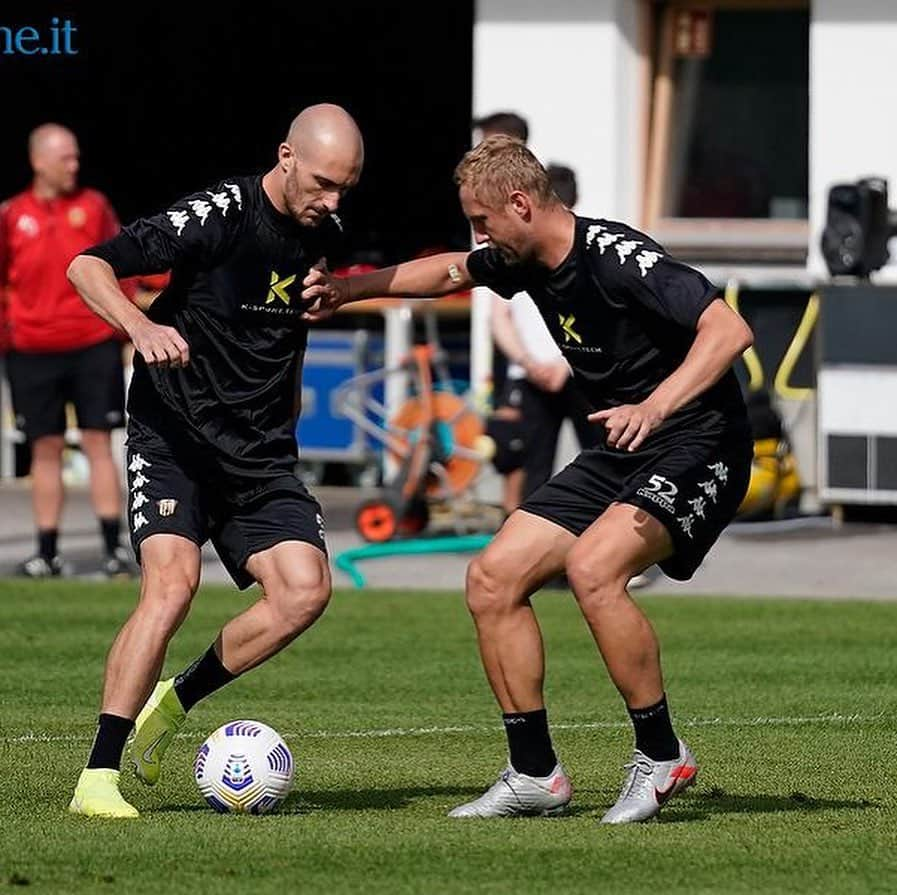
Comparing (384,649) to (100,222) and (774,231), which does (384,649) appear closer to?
(100,222)

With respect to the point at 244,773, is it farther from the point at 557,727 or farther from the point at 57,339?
the point at 57,339

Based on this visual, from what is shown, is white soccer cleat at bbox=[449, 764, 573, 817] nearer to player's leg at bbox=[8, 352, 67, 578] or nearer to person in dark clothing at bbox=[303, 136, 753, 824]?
person in dark clothing at bbox=[303, 136, 753, 824]

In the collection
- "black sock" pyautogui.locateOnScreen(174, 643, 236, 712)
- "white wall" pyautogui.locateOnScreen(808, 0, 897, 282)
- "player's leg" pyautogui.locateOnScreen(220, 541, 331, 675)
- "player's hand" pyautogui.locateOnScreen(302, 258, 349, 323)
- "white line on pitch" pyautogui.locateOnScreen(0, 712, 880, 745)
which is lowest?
"white line on pitch" pyautogui.locateOnScreen(0, 712, 880, 745)

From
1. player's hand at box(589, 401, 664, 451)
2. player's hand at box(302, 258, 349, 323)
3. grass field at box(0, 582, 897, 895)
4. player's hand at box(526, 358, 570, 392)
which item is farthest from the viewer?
player's hand at box(526, 358, 570, 392)

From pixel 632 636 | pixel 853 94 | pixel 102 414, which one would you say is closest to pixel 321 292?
pixel 632 636

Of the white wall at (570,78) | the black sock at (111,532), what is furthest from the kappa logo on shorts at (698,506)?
the white wall at (570,78)

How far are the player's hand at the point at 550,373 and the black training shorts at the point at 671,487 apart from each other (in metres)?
5.47

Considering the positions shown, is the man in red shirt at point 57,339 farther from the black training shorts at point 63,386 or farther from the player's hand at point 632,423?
the player's hand at point 632,423

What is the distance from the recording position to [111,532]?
14.4 meters

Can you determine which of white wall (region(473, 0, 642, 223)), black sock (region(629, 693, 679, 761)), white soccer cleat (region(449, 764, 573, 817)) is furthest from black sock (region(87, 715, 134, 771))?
white wall (region(473, 0, 642, 223))

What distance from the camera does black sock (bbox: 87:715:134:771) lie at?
7.49 meters

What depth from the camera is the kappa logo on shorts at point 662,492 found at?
7418mm

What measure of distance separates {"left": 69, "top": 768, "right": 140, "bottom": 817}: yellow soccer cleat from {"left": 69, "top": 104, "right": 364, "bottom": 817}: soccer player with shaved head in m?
0.13

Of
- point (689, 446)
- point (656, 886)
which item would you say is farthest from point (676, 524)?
point (656, 886)
